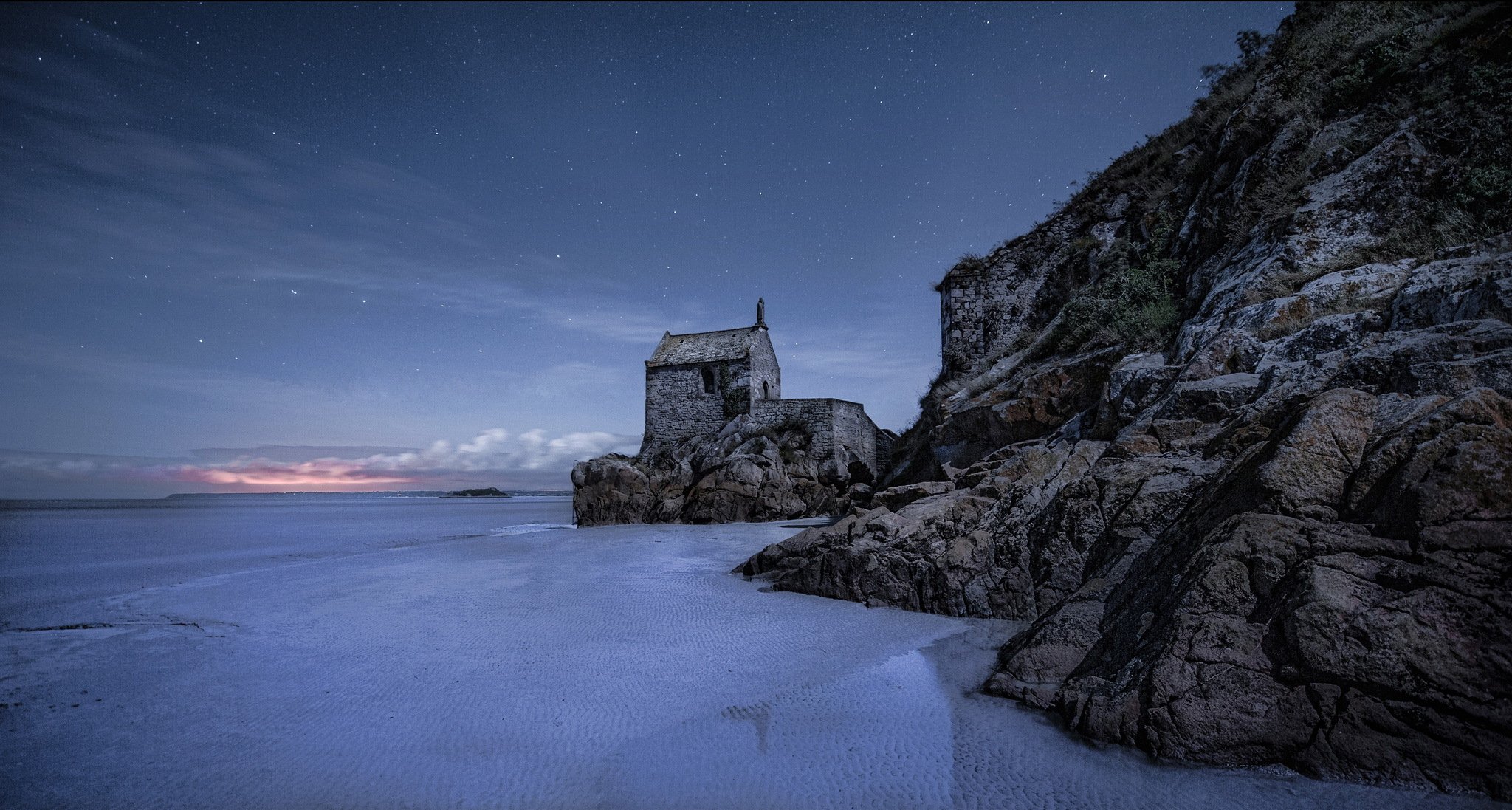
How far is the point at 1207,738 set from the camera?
10.3 ft

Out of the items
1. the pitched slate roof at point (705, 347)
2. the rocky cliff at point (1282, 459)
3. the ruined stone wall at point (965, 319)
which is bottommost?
the rocky cliff at point (1282, 459)

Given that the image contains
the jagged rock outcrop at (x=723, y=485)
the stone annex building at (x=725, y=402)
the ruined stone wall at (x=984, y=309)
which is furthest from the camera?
the stone annex building at (x=725, y=402)

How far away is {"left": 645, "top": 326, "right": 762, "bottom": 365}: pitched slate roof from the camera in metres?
34.7

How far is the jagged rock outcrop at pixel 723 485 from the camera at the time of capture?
89.4 feet

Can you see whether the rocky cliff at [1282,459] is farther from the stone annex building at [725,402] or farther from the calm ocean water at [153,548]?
the stone annex building at [725,402]

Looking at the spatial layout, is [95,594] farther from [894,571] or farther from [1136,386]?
[1136,386]

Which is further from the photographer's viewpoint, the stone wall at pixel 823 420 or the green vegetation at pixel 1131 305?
the stone wall at pixel 823 420

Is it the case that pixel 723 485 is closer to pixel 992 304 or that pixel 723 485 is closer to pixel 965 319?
pixel 965 319

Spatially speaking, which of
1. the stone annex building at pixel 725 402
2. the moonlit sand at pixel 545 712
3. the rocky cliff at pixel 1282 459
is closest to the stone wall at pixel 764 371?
the stone annex building at pixel 725 402

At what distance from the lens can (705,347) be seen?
118ft

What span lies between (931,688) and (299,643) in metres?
6.57

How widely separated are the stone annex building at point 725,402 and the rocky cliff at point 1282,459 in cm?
1858

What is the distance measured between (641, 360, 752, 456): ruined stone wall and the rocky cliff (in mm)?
20832

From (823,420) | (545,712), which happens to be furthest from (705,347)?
(545,712)
